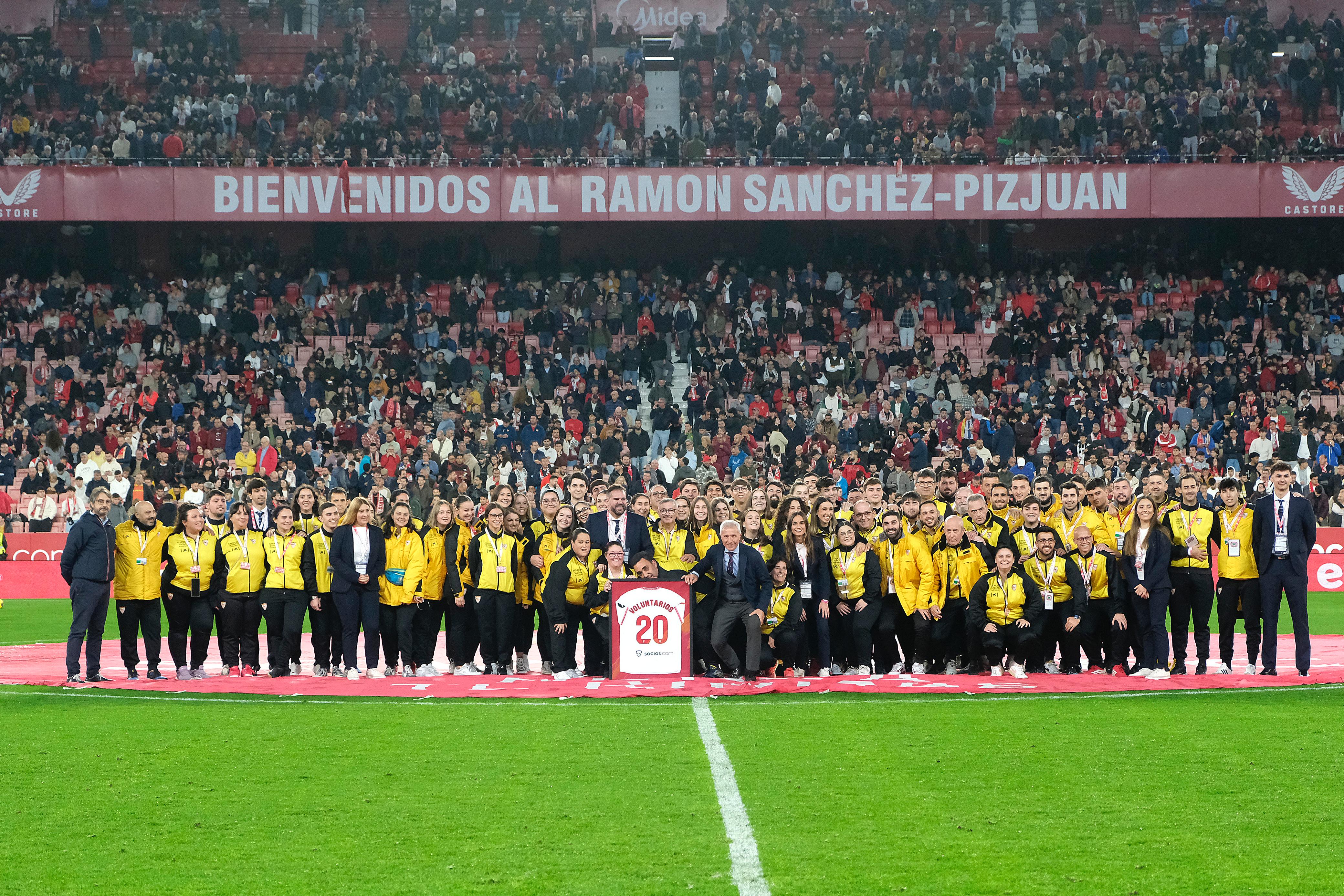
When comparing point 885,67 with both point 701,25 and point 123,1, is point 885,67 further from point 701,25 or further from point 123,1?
point 123,1

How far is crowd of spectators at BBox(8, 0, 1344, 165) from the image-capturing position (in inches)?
1324

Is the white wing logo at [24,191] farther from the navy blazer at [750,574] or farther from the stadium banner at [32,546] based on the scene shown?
the navy blazer at [750,574]

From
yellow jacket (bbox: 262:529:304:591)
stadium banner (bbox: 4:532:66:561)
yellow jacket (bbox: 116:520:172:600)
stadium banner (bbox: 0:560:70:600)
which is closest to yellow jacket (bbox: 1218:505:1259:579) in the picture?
yellow jacket (bbox: 262:529:304:591)

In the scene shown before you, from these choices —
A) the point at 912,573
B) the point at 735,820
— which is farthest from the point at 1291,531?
the point at 735,820

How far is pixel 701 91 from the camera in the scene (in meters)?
36.4

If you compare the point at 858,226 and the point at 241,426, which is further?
the point at 858,226

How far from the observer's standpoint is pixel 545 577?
13641mm

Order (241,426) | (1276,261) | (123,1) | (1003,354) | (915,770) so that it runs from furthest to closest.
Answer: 1. (123,1)
2. (1276,261)
3. (1003,354)
4. (241,426)
5. (915,770)

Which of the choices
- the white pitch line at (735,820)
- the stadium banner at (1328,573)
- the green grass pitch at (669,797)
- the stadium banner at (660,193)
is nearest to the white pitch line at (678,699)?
the green grass pitch at (669,797)

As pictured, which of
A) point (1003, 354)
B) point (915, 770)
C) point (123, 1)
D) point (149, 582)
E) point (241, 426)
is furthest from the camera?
point (123, 1)

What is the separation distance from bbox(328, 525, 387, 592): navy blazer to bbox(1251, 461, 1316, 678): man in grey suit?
7598mm

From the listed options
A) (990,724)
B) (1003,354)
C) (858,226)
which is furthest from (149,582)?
(858,226)

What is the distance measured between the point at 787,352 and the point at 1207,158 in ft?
33.2

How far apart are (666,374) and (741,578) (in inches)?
741
